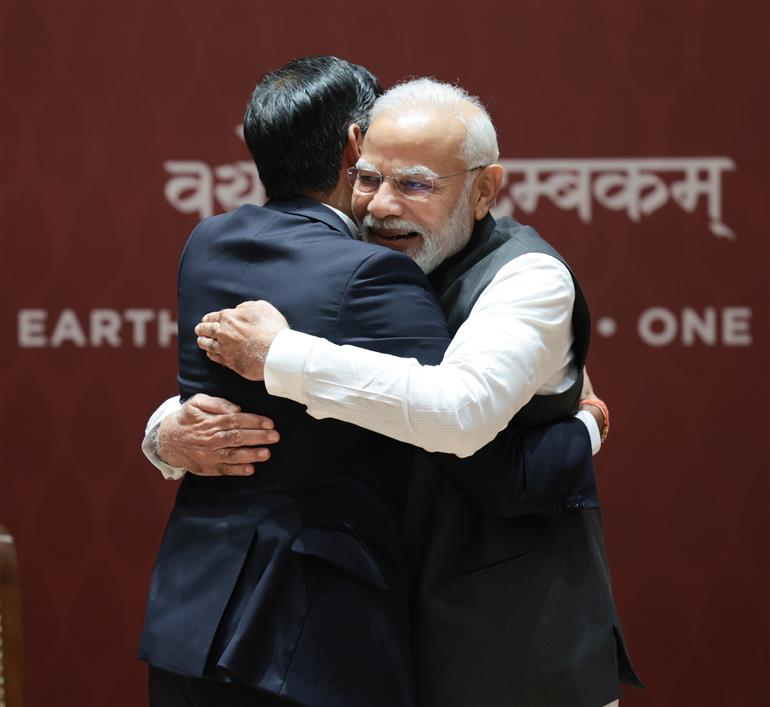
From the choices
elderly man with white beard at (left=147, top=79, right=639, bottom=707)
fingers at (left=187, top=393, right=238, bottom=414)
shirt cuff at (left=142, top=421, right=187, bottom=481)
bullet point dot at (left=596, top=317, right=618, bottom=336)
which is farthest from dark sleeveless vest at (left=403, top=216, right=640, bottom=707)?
bullet point dot at (left=596, top=317, right=618, bottom=336)

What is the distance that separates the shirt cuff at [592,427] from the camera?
6.50ft

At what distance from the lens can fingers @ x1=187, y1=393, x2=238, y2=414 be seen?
180 centimetres

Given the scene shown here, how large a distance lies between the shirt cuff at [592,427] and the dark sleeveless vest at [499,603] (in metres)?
0.08

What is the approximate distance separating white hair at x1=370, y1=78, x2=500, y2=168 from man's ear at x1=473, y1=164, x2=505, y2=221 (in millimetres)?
18

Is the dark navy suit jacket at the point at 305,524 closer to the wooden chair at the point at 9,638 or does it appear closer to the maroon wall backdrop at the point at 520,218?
the wooden chair at the point at 9,638

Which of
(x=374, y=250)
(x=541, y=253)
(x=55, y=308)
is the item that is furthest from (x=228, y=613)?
(x=55, y=308)

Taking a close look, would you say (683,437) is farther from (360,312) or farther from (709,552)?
(360,312)

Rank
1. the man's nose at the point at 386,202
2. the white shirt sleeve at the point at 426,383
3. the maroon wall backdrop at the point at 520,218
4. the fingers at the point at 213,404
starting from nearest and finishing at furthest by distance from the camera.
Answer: the white shirt sleeve at the point at 426,383, the fingers at the point at 213,404, the man's nose at the point at 386,202, the maroon wall backdrop at the point at 520,218

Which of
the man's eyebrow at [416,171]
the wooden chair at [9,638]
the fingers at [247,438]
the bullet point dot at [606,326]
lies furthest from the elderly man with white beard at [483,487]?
the bullet point dot at [606,326]

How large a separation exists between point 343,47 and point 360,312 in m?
2.01

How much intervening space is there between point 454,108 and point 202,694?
1014mm

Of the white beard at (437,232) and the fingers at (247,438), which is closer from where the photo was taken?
the fingers at (247,438)

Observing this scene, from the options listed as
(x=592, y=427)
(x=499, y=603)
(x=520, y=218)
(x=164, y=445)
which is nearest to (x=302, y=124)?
(x=164, y=445)

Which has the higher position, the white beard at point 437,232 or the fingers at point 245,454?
the white beard at point 437,232
